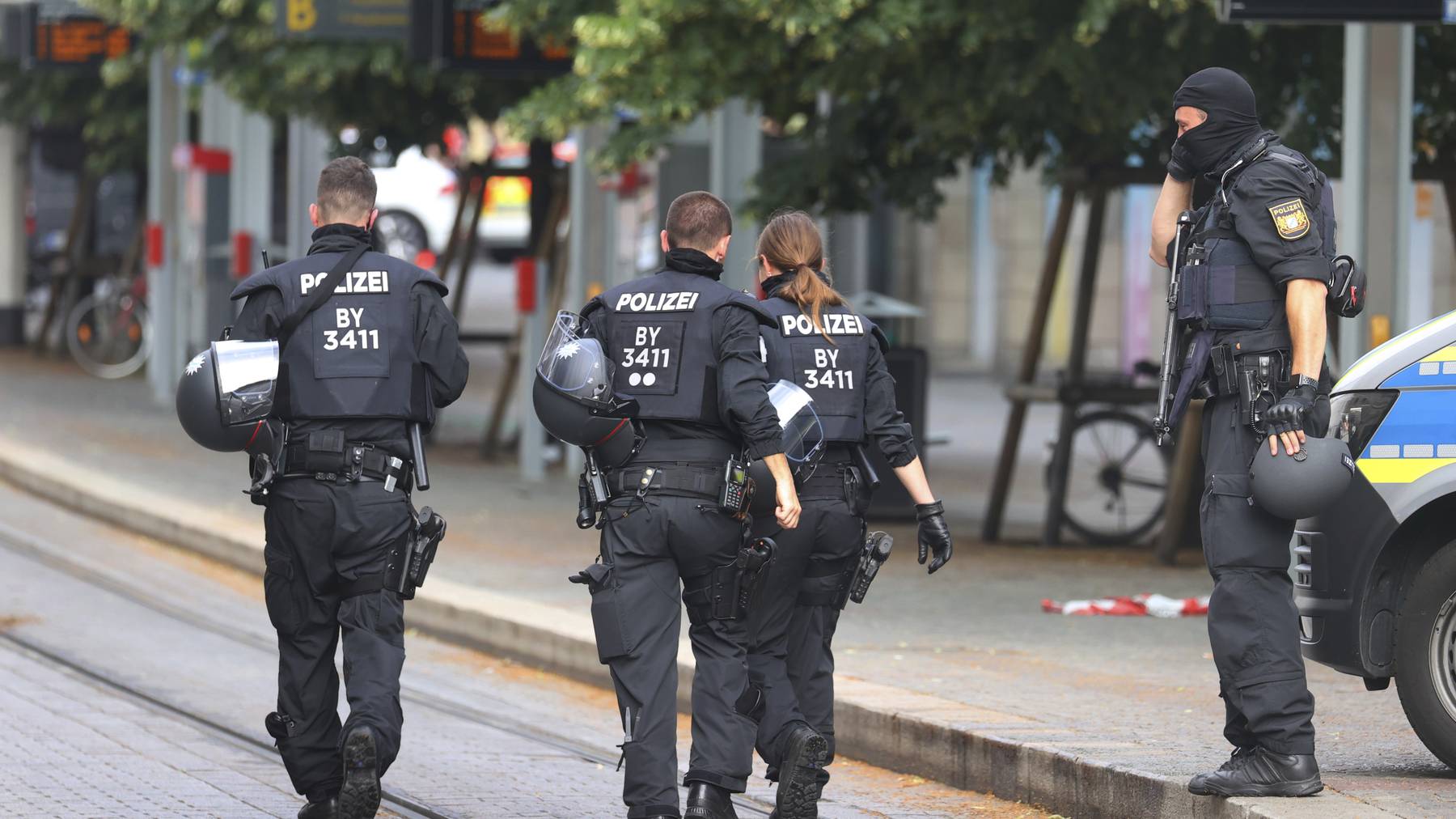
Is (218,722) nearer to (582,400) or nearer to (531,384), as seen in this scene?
(582,400)

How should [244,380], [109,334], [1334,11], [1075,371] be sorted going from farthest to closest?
[109,334] < [1075,371] < [1334,11] < [244,380]

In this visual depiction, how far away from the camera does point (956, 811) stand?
7.32m

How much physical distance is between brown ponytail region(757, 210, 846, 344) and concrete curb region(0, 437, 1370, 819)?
154 cm

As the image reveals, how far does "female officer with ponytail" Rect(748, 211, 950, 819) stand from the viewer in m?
6.67

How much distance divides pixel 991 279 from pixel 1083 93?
1779 centimetres

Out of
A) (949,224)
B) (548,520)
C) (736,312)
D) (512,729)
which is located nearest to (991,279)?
(949,224)

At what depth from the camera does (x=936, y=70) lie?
37.8 ft

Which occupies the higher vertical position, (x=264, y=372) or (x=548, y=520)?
(x=264, y=372)

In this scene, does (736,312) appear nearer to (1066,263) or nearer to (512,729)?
(512,729)

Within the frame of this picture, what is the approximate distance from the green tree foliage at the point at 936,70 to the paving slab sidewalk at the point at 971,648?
92.6 inches

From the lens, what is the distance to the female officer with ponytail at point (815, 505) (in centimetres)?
667

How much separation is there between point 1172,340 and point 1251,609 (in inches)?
29.4

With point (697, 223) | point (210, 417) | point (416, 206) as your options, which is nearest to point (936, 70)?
point (697, 223)

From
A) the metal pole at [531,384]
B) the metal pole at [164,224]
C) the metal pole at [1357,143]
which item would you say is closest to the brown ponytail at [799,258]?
the metal pole at [1357,143]
